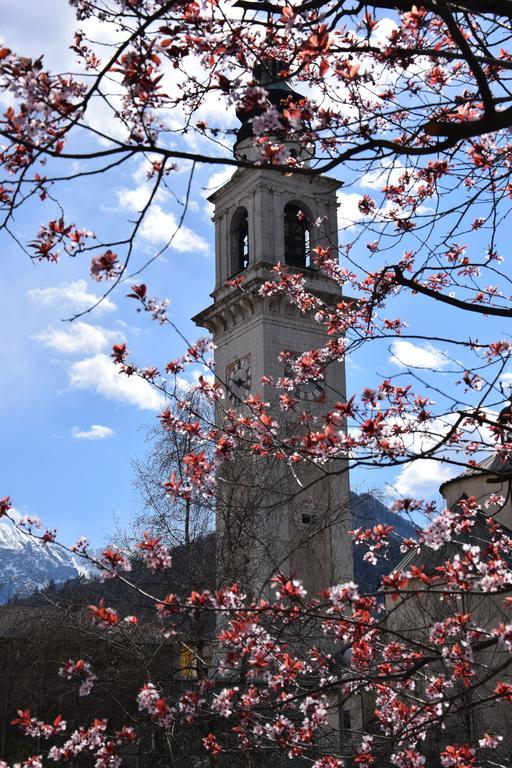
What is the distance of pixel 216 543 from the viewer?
1778 centimetres

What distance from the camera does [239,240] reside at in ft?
127

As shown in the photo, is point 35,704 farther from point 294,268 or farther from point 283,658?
point 283,658

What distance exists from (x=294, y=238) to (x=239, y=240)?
262cm

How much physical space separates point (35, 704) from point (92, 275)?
29.9 m

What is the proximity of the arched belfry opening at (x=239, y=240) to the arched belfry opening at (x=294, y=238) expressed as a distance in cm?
181

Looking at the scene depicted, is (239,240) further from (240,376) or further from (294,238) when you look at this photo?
(240,376)

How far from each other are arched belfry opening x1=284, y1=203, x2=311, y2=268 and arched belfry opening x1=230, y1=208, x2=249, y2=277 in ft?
5.94

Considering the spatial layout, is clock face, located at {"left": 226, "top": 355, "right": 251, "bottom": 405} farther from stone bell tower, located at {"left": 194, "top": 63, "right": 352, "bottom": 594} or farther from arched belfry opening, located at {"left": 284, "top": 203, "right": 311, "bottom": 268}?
arched belfry opening, located at {"left": 284, "top": 203, "right": 311, "bottom": 268}

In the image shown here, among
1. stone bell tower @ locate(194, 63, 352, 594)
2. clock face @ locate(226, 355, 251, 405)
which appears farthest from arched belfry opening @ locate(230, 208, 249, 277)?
clock face @ locate(226, 355, 251, 405)

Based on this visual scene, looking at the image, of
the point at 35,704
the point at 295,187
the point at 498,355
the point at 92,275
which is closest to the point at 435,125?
the point at 92,275

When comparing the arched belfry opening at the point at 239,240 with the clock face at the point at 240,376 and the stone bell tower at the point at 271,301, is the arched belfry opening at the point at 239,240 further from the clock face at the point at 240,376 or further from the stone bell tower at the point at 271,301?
the clock face at the point at 240,376

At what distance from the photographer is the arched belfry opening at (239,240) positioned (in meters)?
38.1

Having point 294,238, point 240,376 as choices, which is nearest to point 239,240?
point 294,238

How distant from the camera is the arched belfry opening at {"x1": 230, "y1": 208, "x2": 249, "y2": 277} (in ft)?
125
